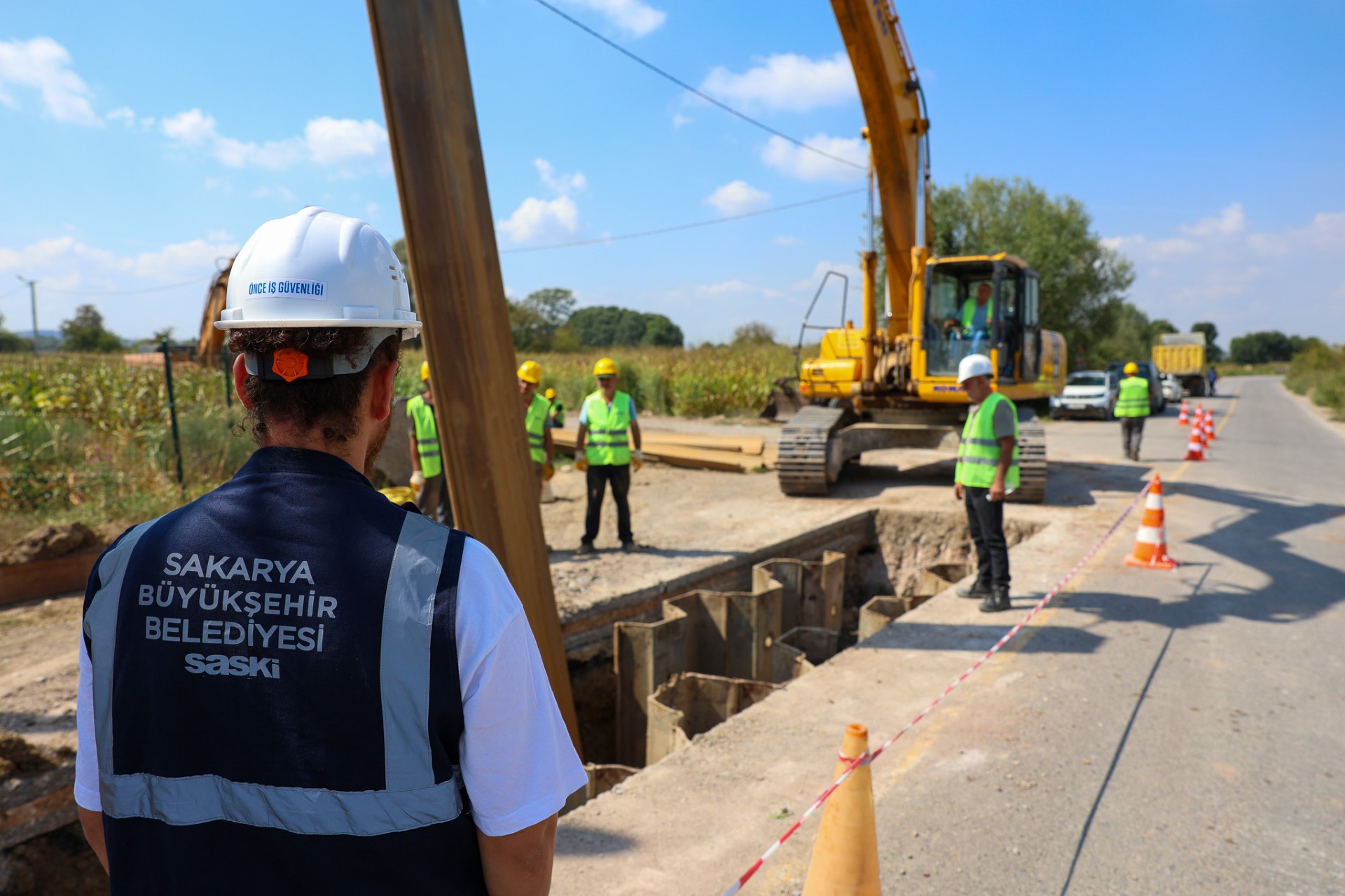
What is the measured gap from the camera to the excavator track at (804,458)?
11.3 m

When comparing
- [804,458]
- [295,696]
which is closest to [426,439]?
[804,458]

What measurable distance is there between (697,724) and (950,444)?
7449 mm

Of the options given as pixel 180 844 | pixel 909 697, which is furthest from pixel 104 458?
pixel 180 844

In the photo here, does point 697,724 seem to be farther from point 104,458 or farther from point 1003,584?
point 104,458

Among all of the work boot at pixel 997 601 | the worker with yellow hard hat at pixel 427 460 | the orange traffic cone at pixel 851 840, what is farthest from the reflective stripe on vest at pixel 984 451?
the worker with yellow hard hat at pixel 427 460

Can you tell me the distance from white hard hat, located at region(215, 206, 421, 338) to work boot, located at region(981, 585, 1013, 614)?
5.88m

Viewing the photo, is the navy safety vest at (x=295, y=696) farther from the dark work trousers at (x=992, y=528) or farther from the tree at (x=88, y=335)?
the tree at (x=88, y=335)

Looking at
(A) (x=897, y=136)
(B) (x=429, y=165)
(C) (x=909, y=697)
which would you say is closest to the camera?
(B) (x=429, y=165)

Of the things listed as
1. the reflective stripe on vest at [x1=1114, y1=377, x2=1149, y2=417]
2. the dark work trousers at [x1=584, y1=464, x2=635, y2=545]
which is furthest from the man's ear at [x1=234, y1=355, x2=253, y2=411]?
the reflective stripe on vest at [x1=1114, y1=377, x2=1149, y2=417]

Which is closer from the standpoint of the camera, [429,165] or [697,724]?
[429,165]

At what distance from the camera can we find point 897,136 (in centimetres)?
1075

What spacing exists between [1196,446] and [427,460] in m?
14.8

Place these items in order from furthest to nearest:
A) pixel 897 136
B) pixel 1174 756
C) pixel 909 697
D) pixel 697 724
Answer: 1. pixel 897 136
2. pixel 697 724
3. pixel 909 697
4. pixel 1174 756

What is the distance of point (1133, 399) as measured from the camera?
14922mm
